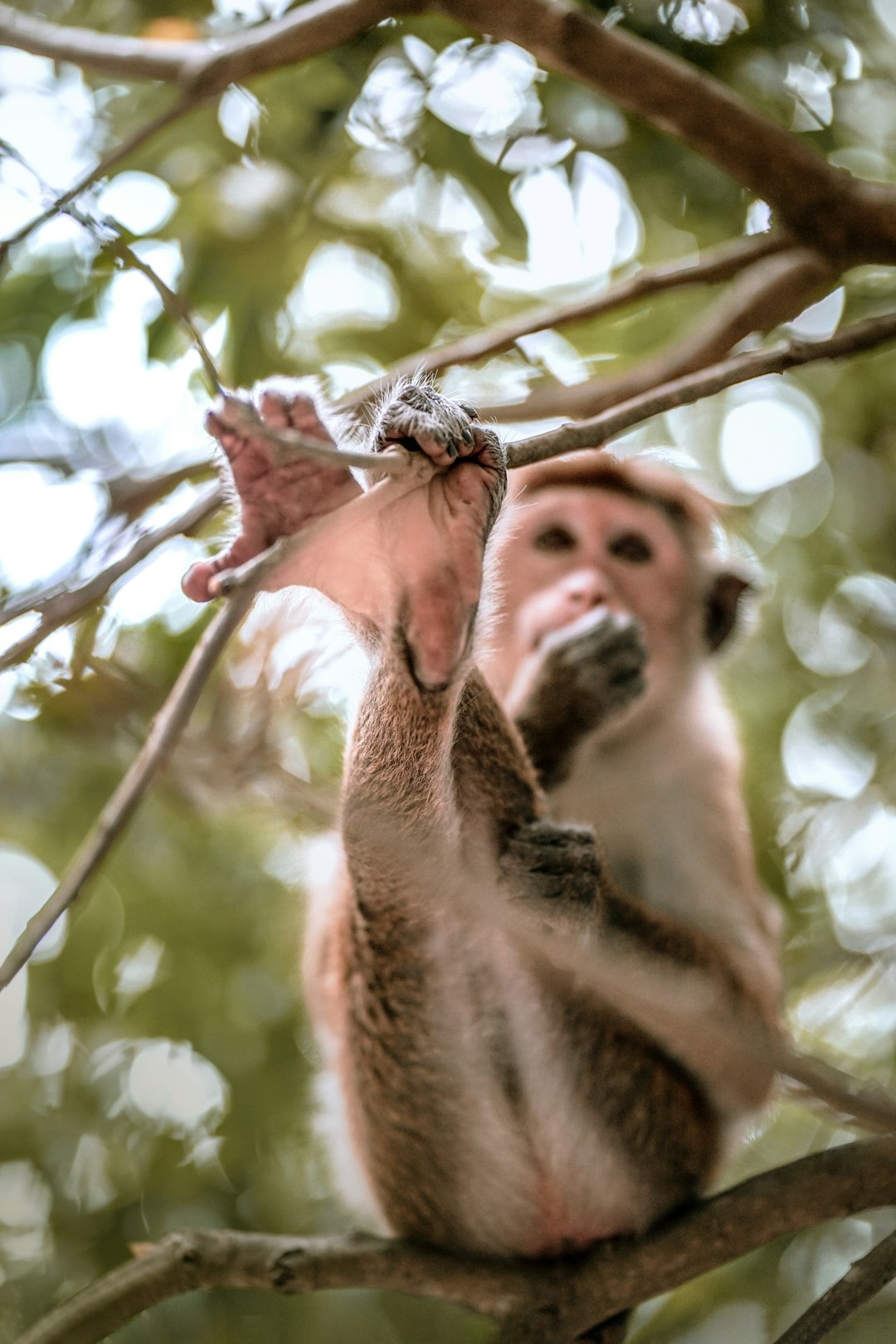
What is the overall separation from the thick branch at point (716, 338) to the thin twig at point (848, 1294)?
6.68ft

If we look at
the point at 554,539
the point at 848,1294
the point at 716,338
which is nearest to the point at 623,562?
the point at 554,539

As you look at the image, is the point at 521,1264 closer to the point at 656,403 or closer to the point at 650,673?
the point at 650,673

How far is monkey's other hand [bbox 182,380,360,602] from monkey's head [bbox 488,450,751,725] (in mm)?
1787

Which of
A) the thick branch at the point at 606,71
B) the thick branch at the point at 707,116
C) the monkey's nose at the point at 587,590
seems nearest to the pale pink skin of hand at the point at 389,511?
the thick branch at the point at 606,71

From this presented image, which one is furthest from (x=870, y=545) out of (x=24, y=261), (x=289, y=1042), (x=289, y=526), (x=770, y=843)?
(x=289, y=526)

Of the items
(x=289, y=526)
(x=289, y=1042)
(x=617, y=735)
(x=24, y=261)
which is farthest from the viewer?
(x=289, y=1042)

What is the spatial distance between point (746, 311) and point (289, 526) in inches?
77.2

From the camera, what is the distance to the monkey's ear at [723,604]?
13.4 feet

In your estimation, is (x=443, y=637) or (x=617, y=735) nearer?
(x=443, y=637)

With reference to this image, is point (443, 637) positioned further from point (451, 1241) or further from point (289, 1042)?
point (289, 1042)

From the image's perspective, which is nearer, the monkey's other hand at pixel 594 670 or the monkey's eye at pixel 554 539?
the monkey's other hand at pixel 594 670

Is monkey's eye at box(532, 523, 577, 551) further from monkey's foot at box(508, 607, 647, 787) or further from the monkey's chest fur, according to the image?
the monkey's chest fur

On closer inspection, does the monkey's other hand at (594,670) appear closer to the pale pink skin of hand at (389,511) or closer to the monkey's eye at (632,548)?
the monkey's eye at (632,548)

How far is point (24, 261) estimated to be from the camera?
11.5 ft
